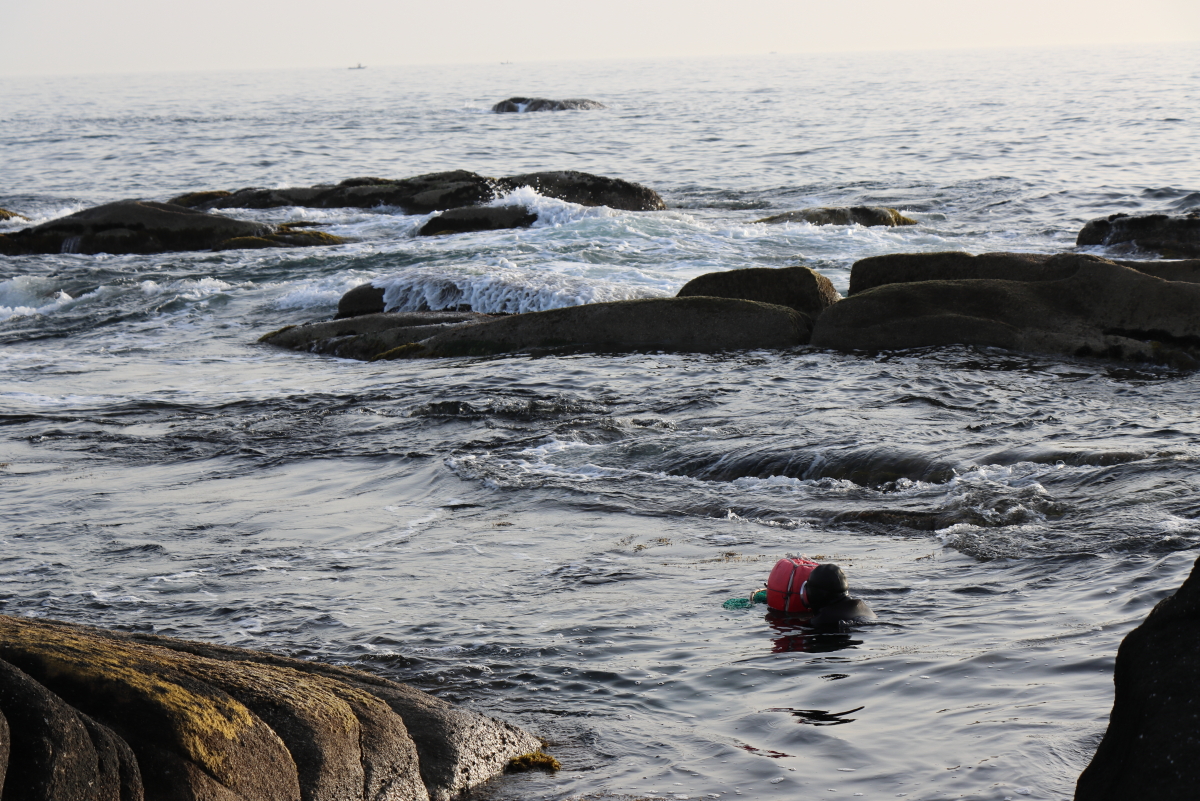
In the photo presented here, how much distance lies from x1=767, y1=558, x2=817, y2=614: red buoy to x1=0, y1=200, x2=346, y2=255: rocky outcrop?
775 inches

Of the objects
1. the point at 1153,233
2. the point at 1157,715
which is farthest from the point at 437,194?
the point at 1157,715

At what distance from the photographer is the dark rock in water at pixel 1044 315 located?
38.8 ft

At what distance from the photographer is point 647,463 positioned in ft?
30.0

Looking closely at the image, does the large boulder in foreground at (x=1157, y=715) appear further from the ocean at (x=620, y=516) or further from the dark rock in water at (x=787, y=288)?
Answer: the dark rock in water at (x=787, y=288)

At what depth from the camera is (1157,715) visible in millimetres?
3141

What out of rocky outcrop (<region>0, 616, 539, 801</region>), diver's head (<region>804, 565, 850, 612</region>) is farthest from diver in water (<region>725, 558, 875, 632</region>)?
rocky outcrop (<region>0, 616, 539, 801</region>)

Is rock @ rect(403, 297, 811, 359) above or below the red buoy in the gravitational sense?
above

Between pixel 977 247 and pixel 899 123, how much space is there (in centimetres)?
3268

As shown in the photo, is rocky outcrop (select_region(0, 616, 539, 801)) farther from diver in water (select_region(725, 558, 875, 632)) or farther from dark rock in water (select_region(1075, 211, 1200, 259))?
dark rock in water (select_region(1075, 211, 1200, 259))

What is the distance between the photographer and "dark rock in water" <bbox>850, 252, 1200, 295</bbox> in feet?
42.0

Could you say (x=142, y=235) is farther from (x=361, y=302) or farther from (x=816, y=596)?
(x=816, y=596)

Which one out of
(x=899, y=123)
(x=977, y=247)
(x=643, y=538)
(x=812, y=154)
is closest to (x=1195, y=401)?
(x=643, y=538)

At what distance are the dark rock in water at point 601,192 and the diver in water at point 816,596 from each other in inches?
859

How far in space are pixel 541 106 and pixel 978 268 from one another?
197 feet
